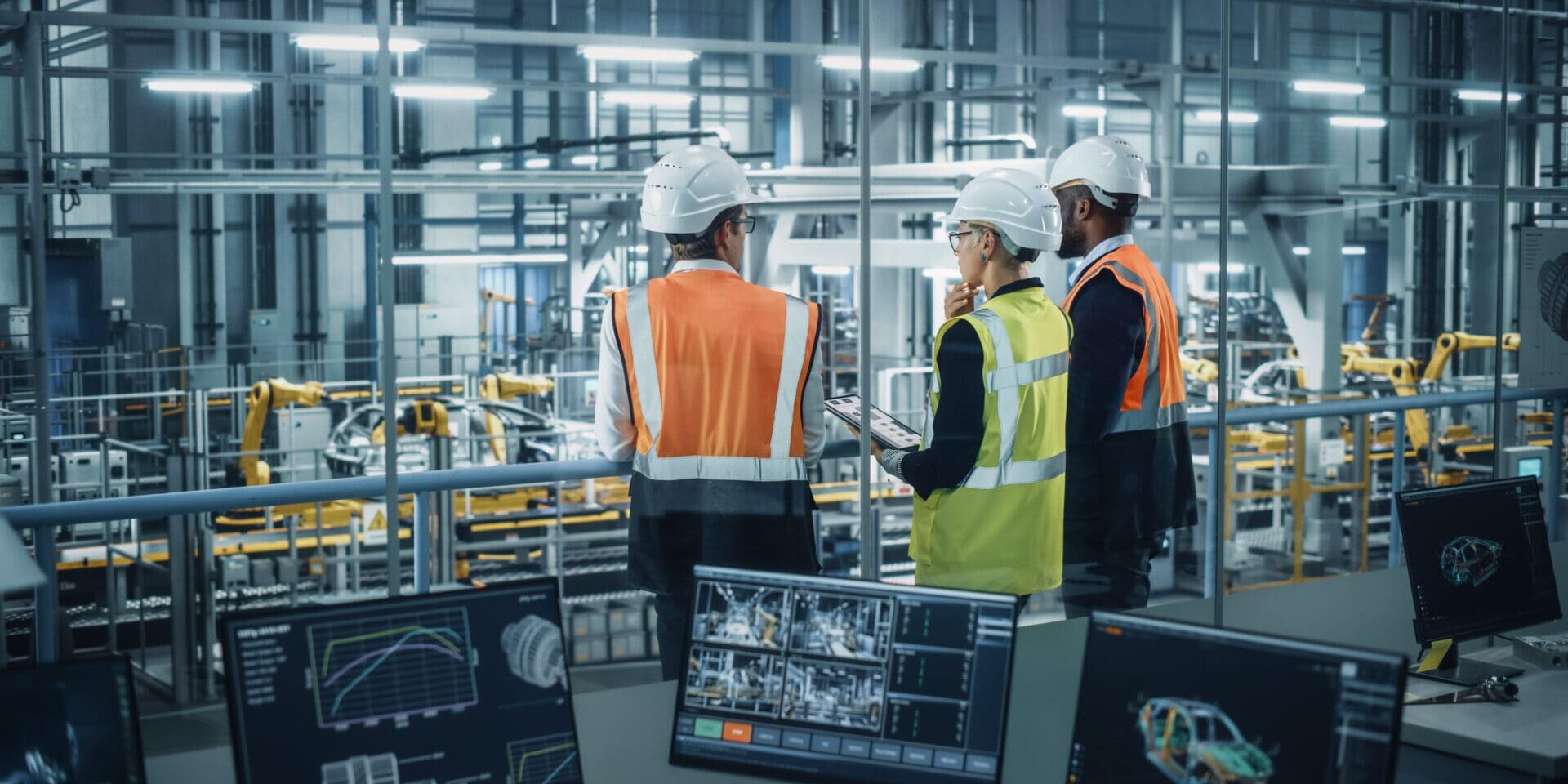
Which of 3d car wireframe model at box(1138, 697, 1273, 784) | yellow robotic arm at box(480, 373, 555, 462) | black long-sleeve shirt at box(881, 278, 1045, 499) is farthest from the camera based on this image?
yellow robotic arm at box(480, 373, 555, 462)

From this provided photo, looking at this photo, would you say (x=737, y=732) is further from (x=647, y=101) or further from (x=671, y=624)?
(x=647, y=101)

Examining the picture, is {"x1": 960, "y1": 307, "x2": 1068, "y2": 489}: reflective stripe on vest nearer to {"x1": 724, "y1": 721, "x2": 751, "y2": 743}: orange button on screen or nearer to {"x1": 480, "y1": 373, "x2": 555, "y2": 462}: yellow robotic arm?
{"x1": 724, "y1": 721, "x2": 751, "y2": 743}: orange button on screen

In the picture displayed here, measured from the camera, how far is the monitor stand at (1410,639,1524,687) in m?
2.42

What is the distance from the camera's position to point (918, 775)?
5.79 feet

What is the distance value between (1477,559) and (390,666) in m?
1.88

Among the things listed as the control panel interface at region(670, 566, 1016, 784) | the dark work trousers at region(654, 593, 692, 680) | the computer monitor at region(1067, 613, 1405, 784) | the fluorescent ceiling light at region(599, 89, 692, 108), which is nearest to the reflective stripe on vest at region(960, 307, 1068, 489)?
the dark work trousers at region(654, 593, 692, 680)

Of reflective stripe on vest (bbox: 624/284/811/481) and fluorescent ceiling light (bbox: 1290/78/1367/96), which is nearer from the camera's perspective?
reflective stripe on vest (bbox: 624/284/811/481)

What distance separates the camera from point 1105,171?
2996 millimetres

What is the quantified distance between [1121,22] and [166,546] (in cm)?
1832

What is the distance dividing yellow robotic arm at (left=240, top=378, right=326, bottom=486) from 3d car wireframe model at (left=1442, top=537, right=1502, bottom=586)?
831cm

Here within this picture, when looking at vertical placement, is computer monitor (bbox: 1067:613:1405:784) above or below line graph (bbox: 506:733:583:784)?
above

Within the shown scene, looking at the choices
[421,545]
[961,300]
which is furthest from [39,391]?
[961,300]

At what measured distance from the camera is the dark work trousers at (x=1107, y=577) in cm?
293

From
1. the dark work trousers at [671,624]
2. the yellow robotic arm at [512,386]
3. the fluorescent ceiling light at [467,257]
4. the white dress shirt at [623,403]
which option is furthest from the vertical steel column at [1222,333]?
the fluorescent ceiling light at [467,257]
